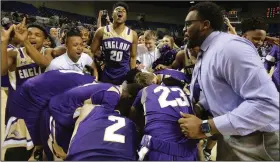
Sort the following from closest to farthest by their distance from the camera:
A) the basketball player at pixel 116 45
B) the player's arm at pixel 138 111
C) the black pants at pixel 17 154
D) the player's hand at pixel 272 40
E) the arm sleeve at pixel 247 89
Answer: the arm sleeve at pixel 247 89 → the player's arm at pixel 138 111 → the black pants at pixel 17 154 → the player's hand at pixel 272 40 → the basketball player at pixel 116 45

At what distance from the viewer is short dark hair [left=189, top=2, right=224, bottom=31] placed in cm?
157

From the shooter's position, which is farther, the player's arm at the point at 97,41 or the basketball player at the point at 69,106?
the player's arm at the point at 97,41

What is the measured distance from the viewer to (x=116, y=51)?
336 cm

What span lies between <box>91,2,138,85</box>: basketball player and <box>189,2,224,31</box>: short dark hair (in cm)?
181

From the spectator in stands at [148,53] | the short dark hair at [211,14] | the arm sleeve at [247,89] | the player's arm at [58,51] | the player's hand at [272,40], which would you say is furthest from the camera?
the spectator in stands at [148,53]

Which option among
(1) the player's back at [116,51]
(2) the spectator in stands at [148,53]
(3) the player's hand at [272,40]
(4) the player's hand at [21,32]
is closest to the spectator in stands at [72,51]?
(4) the player's hand at [21,32]

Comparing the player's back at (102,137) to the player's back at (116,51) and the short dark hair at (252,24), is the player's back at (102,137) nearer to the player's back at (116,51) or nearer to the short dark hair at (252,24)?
the short dark hair at (252,24)

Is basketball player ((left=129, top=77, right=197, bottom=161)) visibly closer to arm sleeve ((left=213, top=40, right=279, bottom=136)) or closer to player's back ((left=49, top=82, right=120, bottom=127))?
player's back ((left=49, top=82, right=120, bottom=127))

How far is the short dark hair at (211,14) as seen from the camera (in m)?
1.57

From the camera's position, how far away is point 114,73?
3434 mm

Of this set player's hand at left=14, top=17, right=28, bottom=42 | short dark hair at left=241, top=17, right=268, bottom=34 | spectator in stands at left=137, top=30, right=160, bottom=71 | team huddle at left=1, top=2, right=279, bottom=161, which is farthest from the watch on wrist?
spectator in stands at left=137, top=30, right=160, bottom=71

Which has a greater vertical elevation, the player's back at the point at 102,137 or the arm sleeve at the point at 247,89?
the arm sleeve at the point at 247,89

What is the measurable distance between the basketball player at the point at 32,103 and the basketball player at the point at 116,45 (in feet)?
3.83

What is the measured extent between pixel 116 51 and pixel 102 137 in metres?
1.85
